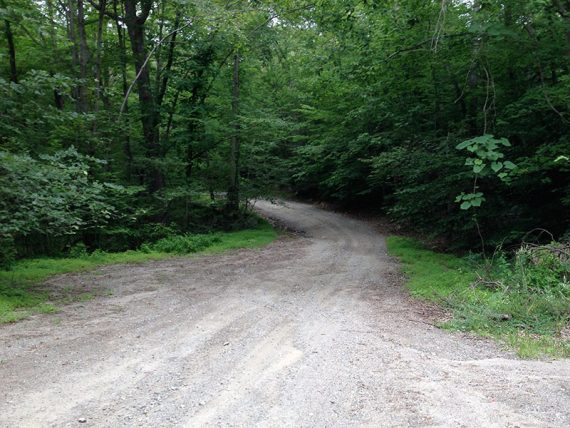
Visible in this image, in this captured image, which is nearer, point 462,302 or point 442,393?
point 442,393

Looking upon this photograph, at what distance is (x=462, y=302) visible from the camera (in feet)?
23.9

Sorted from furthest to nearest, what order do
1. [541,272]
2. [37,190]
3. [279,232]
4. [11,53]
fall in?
1. [279,232]
2. [11,53]
3. [541,272]
4. [37,190]

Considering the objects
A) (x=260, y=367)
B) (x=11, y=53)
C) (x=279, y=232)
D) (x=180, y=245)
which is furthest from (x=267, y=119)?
(x=260, y=367)

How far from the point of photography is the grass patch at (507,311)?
18.1 feet

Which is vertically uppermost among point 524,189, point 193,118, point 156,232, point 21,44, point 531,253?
point 21,44

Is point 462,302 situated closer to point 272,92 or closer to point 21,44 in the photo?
point 21,44

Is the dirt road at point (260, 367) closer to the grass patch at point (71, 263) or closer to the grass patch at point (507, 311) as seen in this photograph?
the grass patch at point (507, 311)

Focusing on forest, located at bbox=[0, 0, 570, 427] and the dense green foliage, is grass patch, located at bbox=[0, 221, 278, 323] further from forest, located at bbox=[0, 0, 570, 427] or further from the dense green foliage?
the dense green foliage

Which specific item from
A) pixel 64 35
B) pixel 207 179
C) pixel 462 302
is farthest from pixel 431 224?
pixel 64 35

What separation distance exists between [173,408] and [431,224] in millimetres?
12520

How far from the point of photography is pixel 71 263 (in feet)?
34.8

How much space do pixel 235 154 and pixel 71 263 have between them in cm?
941

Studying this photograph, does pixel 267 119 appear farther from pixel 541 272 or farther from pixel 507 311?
pixel 507 311

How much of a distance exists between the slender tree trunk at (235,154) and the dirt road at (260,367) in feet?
35.1
